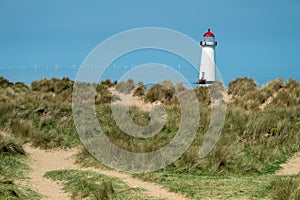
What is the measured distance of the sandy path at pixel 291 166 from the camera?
9786mm

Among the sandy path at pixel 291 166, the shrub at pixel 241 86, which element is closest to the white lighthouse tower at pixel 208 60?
the shrub at pixel 241 86

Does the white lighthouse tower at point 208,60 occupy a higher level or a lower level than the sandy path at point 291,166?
higher

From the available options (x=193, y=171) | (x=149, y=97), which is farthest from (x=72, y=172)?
(x=149, y=97)

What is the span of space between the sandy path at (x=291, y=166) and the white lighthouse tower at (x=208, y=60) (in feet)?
52.9

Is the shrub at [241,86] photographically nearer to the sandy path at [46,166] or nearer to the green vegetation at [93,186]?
the sandy path at [46,166]

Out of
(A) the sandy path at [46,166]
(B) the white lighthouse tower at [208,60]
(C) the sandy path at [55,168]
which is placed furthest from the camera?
(B) the white lighthouse tower at [208,60]

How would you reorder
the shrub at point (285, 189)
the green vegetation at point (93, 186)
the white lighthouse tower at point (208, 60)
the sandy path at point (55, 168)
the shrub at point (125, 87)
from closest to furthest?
the shrub at point (285, 189)
the green vegetation at point (93, 186)
the sandy path at point (55, 168)
the shrub at point (125, 87)
the white lighthouse tower at point (208, 60)

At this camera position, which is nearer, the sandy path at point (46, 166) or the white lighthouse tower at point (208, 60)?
the sandy path at point (46, 166)

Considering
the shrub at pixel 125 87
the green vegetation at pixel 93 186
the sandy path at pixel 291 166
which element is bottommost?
the green vegetation at pixel 93 186

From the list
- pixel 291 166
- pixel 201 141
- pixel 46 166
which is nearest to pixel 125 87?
pixel 201 141

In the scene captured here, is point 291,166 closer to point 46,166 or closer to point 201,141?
point 201,141

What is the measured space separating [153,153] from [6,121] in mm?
5738

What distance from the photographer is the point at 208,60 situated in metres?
27.8

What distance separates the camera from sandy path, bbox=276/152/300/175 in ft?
32.1
